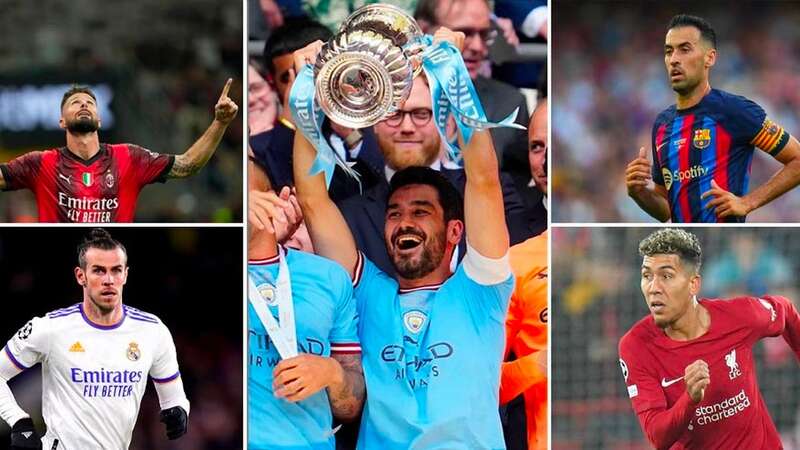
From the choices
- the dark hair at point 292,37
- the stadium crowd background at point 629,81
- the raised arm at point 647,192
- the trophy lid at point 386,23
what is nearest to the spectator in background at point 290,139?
the dark hair at point 292,37

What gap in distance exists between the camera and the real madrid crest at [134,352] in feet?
16.9

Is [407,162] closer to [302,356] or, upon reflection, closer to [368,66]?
[368,66]

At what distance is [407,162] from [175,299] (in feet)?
3.16

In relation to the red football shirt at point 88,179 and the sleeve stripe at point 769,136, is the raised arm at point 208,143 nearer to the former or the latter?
the red football shirt at point 88,179

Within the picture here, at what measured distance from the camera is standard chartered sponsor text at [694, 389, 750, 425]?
5.25m

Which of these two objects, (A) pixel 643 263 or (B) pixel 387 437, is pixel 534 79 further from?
(B) pixel 387 437

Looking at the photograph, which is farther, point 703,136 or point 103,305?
point 703,136

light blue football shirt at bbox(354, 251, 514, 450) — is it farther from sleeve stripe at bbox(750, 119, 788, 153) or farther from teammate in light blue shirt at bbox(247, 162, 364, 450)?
sleeve stripe at bbox(750, 119, 788, 153)

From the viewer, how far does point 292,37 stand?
16.9 feet

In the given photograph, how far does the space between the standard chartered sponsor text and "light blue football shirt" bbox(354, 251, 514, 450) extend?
2.43ft

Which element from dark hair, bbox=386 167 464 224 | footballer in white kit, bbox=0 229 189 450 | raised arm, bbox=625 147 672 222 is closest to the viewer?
footballer in white kit, bbox=0 229 189 450

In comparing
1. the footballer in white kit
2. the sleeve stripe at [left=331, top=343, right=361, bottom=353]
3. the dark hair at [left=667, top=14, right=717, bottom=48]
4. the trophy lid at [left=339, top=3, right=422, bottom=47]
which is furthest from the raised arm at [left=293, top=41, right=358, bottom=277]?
the dark hair at [left=667, top=14, right=717, bottom=48]

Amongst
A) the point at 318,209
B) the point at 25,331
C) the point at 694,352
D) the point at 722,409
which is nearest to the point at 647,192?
the point at 694,352

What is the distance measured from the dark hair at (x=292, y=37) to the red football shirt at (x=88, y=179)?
514mm
